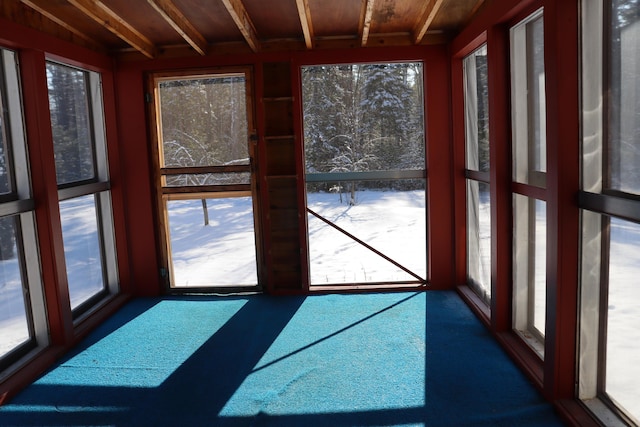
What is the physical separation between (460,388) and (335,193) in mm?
2950

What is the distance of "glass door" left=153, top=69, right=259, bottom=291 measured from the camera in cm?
575

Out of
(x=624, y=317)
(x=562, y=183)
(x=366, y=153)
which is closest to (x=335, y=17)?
(x=366, y=153)

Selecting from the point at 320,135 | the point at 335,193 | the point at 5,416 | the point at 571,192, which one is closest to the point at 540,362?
the point at 571,192

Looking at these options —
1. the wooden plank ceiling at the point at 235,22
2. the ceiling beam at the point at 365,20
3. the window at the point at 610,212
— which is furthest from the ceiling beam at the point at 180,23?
the window at the point at 610,212

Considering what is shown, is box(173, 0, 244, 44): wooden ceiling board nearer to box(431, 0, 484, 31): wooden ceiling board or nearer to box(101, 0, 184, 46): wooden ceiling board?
box(101, 0, 184, 46): wooden ceiling board

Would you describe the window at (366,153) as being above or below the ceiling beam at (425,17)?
below

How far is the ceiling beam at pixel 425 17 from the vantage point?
14.1ft

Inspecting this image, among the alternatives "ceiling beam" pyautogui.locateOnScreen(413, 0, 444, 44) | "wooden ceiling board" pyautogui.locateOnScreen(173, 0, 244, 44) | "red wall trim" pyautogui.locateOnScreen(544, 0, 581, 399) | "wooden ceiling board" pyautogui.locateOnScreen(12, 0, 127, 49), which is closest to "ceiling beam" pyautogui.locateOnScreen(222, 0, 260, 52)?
"wooden ceiling board" pyautogui.locateOnScreen(173, 0, 244, 44)

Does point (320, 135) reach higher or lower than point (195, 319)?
higher

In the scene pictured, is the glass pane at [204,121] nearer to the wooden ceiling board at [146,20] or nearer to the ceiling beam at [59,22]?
the wooden ceiling board at [146,20]

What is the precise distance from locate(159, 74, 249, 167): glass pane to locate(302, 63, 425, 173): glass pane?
79cm

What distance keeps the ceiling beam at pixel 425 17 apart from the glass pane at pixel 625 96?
1.85 m

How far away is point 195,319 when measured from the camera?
16.9 ft

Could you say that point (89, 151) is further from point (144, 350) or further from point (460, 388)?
point (460, 388)
